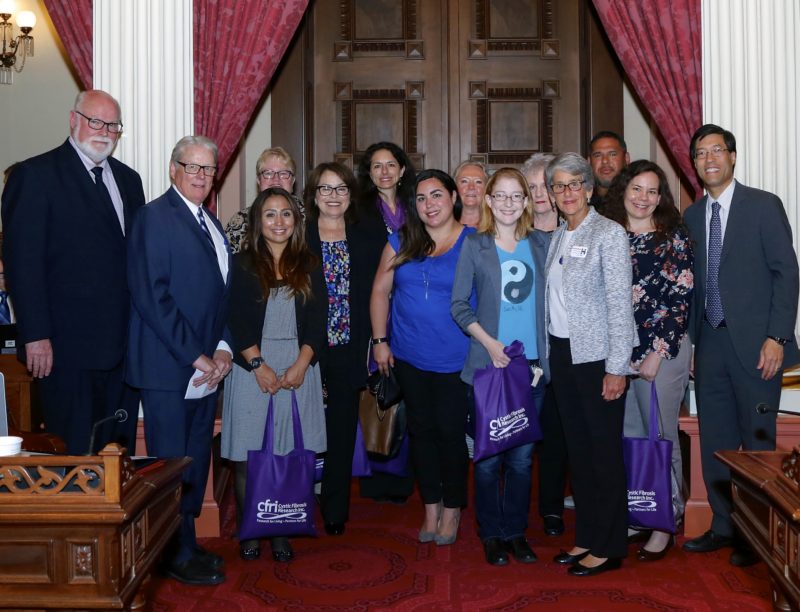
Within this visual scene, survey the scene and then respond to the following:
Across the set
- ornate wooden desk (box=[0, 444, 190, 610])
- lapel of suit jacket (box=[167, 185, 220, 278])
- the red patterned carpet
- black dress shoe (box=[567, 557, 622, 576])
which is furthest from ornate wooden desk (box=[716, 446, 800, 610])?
lapel of suit jacket (box=[167, 185, 220, 278])

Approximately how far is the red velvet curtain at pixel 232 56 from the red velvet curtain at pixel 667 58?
1.58 metres

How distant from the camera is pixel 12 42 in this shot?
593 centimetres

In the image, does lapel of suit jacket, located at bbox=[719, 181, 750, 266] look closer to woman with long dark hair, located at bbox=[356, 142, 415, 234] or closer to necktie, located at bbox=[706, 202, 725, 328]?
necktie, located at bbox=[706, 202, 725, 328]

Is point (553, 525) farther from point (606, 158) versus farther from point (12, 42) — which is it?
point (12, 42)

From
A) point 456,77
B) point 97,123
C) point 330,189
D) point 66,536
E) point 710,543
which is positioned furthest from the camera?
point 456,77

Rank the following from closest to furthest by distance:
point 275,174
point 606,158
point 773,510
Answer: point 773,510, point 275,174, point 606,158

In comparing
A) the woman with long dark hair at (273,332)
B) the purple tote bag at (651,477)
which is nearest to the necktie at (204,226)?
the woman with long dark hair at (273,332)

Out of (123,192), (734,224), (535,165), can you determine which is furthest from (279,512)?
(734,224)

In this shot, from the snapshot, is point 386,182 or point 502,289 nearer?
point 502,289

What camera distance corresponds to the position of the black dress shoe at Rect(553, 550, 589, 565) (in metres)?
3.51

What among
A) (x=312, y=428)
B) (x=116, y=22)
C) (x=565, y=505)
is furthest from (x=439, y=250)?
(x=116, y=22)

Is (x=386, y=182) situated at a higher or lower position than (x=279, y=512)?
higher

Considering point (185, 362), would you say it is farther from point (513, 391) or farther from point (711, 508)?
point (711, 508)

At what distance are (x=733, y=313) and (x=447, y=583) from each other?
5.08ft
